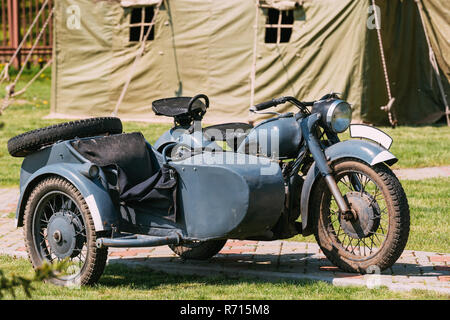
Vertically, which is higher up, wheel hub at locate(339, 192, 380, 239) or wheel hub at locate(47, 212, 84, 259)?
wheel hub at locate(339, 192, 380, 239)

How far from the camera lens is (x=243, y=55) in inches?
608

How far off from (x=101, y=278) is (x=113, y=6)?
1139 cm

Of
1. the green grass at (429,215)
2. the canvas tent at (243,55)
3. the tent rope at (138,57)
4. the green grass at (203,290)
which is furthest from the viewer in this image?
the tent rope at (138,57)

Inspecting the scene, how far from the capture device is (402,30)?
15523 mm

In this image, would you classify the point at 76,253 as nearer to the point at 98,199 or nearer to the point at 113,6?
the point at 98,199

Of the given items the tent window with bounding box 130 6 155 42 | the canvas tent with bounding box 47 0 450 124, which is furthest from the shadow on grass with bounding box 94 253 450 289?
the tent window with bounding box 130 6 155 42

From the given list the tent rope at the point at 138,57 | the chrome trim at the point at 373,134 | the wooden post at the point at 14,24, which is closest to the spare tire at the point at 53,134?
the chrome trim at the point at 373,134

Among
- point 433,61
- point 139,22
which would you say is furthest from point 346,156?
point 139,22

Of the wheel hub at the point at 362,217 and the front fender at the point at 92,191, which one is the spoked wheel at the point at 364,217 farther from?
the front fender at the point at 92,191

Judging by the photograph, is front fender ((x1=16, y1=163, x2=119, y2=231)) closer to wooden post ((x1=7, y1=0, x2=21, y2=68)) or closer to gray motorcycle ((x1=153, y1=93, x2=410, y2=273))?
gray motorcycle ((x1=153, y1=93, x2=410, y2=273))

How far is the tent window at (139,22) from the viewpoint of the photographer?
53.3 feet

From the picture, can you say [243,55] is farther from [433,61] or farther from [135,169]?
[135,169]

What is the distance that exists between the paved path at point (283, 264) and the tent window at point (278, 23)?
8.84 metres

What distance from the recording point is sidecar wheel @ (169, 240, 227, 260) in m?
6.34
